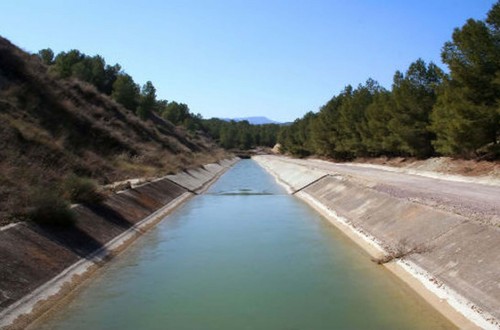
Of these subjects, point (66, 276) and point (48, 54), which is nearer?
point (66, 276)

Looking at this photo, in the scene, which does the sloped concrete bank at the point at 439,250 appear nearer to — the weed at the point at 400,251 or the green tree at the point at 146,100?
the weed at the point at 400,251

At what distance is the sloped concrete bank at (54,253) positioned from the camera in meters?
13.7

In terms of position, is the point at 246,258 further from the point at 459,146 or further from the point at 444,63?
the point at 444,63

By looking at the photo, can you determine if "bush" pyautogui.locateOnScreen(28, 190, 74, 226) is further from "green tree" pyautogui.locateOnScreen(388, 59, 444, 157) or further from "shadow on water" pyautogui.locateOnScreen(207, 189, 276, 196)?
"green tree" pyautogui.locateOnScreen(388, 59, 444, 157)

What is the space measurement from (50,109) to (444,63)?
1246 inches

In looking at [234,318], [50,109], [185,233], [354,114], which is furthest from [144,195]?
[354,114]

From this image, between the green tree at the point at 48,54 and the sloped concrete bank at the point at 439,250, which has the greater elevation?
the green tree at the point at 48,54

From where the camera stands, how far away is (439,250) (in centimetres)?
1736

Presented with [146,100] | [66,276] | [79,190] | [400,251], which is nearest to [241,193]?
[79,190]

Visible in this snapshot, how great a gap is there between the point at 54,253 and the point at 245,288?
6214mm

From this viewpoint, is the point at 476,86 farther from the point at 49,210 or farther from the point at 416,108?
the point at 49,210

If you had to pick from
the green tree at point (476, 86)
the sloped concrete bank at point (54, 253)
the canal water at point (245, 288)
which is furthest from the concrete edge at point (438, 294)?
the green tree at point (476, 86)

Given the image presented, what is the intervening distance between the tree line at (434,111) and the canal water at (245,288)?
55.7 ft

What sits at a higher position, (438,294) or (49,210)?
(49,210)
